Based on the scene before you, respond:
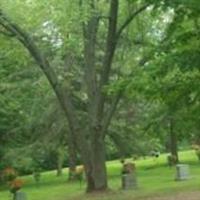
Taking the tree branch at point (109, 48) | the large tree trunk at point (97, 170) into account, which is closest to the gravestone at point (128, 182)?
the large tree trunk at point (97, 170)

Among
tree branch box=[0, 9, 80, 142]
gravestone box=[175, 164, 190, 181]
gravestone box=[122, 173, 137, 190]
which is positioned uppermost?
tree branch box=[0, 9, 80, 142]

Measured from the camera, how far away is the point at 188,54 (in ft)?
42.9

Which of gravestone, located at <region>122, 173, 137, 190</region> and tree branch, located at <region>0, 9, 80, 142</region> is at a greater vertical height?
tree branch, located at <region>0, 9, 80, 142</region>

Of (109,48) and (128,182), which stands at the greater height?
(109,48)

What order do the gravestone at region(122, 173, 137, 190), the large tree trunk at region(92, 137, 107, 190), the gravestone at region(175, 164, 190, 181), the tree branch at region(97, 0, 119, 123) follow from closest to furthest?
the tree branch at region(97, 0, 119, 123), the large tree trunk at region(92, 137, 107, 190), the gravestone at region(122, 173, 137, 190), the gravestone at region(175, 164, 190, 181)

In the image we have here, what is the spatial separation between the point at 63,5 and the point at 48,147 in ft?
39.5

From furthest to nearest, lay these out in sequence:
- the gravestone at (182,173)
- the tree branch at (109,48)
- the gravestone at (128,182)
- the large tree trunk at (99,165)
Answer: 1. the gravestone at (182,173)
2. the gravestone at (128,182)
3. the large tree trunk at (99,165)
4. the tree branch at (109,48)

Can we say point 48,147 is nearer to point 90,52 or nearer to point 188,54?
point 90,52

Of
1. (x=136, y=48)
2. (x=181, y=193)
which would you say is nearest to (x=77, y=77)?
(x=136, y=48)

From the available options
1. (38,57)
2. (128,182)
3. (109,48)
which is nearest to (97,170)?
(128,182)

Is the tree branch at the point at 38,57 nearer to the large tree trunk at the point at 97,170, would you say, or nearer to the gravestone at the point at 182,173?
the large tree trunk at the point at 97,170

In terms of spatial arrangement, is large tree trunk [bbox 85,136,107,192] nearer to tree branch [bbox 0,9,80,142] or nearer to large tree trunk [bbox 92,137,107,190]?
large tree trunk [bbox 92,137,107,190]

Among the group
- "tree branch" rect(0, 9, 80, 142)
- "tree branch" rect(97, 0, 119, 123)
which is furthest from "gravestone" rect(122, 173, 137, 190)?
"tree branch" rect(0, 9, 80, 142)

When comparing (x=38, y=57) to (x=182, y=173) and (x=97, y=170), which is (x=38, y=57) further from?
(x=182, y=173)
